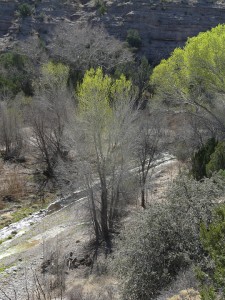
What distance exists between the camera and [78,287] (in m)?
14.1

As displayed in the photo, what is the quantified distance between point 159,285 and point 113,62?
39005 mm

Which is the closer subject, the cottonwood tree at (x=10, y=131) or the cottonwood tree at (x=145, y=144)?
the cottonwood tree at (x=145, y=144)

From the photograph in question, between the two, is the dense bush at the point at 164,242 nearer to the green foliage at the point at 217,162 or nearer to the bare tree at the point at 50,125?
the green foliage at the point at 217,162

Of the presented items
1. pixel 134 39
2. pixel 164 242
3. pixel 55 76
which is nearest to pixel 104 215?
pixel 164 242

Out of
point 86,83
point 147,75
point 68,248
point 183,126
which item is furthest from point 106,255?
point 147,75

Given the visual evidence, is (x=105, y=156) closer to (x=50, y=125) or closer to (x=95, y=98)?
(x=95, y=98)

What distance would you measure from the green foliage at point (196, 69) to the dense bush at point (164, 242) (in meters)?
11.7

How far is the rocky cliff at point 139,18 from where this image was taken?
2334 inches

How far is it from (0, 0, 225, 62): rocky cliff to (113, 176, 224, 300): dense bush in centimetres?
4580

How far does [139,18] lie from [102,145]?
50048 mm

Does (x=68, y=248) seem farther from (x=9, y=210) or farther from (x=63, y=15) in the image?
(x=63, y=15)

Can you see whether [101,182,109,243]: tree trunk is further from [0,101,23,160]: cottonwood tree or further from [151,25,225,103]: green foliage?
[0,101,23,160]: cottonwood tree

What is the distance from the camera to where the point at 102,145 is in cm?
1705

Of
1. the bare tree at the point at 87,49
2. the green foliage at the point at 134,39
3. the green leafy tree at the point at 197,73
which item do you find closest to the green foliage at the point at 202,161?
the green leafy tree at the point at 197,73
